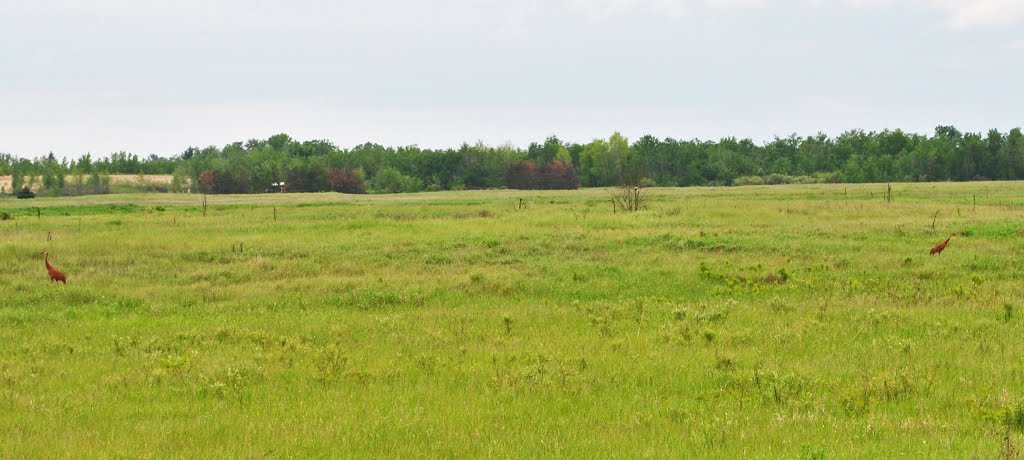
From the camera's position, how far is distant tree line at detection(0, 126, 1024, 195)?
12262 centimetres

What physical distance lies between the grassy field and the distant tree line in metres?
89.3

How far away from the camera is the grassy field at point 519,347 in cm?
881

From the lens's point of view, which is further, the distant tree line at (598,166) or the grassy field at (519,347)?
the distant tree line at (598,166)

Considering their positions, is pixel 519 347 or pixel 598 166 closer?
pixel 519 347

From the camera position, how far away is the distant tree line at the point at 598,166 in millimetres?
122625

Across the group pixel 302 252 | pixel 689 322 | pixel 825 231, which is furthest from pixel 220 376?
pixel 825 231

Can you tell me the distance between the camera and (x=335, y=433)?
8992 millimetres

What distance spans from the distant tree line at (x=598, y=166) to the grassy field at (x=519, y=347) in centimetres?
Result: 8930

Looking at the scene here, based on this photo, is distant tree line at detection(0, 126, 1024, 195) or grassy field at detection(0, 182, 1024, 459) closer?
grassy field at detection(0, 182, 1024, 459)

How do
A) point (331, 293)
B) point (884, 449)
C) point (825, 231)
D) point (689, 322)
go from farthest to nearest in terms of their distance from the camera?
point (825, 231), point (331, 293), point (689, 322), point (884, 449)

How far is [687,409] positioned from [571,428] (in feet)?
5.01

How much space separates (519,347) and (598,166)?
131 m

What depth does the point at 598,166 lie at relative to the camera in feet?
471

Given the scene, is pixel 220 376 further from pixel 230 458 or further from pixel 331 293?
pixel 331 293
